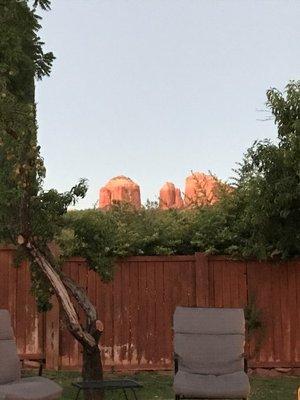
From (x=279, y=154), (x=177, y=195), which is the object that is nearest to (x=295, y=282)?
(x=279, y=154)

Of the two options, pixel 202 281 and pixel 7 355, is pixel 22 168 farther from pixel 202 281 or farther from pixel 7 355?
pixel 202 281

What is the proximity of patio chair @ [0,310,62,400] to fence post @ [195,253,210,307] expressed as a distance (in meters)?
4.10

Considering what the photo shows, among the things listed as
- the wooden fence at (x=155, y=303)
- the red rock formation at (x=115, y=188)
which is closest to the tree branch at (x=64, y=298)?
the wooden fence at (x=155, y=303)

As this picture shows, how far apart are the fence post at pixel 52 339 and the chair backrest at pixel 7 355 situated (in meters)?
3.59

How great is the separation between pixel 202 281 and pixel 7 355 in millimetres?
4269

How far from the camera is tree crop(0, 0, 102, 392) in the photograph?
267 inches

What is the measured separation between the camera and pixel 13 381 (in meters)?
6.49

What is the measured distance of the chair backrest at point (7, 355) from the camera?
254 inches

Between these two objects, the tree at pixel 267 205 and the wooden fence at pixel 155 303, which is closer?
the tree at pixel 267 205

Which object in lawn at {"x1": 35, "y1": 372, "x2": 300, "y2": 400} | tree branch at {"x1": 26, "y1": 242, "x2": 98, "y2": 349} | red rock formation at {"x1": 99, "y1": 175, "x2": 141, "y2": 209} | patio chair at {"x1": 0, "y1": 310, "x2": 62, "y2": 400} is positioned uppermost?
red rock formation at {"x1": 99, "y1": 175, "x2": 141, "y2": 209}

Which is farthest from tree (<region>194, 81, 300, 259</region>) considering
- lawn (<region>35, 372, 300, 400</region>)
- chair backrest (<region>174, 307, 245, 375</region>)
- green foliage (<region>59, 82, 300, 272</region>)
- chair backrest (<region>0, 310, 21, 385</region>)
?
chair backrest (<region>0, 310, 21, 385</region>)

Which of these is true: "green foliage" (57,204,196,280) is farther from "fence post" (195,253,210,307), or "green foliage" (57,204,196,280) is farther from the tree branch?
the tree branch

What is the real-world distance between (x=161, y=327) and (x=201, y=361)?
129 inches

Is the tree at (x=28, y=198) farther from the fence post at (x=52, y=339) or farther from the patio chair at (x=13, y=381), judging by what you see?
the fence post at (x=52, y=339)
